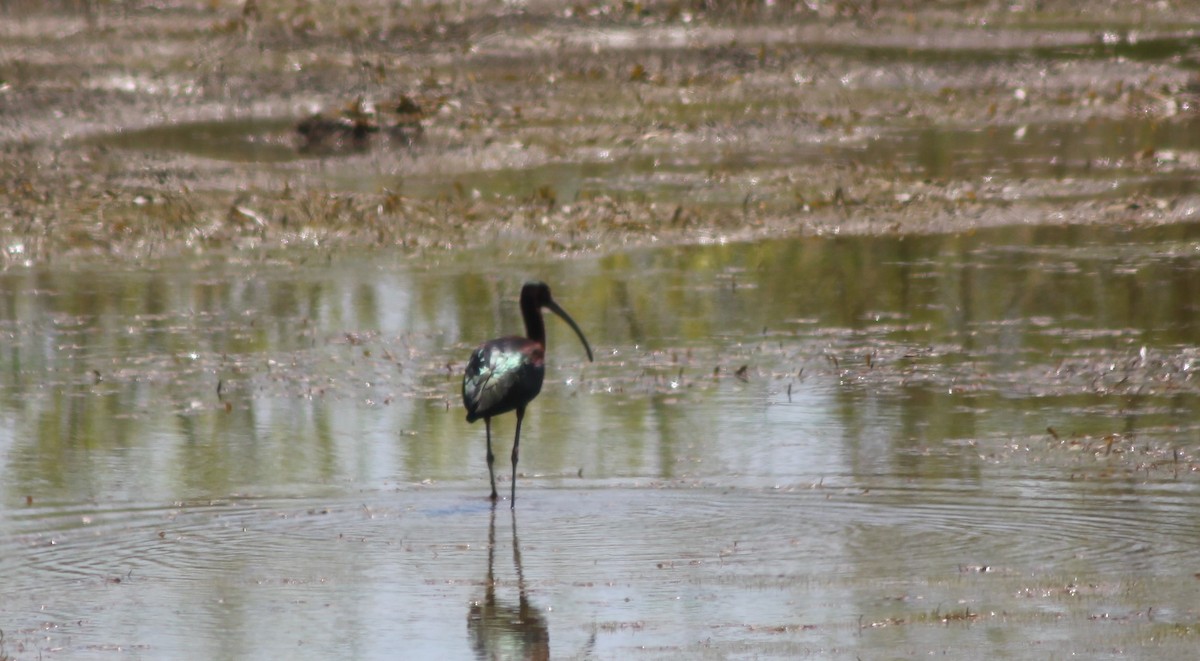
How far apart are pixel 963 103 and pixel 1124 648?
17.3m

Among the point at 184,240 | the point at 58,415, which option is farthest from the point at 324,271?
the point at 58,415

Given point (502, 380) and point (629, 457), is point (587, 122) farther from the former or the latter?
point (502, 380)

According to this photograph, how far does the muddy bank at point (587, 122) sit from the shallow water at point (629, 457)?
1.32m

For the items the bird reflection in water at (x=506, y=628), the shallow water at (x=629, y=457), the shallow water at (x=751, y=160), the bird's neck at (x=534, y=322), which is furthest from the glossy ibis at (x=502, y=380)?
the shallow water at (x=751, y=160)

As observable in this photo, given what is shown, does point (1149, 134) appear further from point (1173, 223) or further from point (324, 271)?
point (324, 271)

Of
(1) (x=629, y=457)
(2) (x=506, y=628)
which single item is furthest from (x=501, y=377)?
(2) (x=506, y=628)

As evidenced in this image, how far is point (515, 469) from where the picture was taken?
911 cm

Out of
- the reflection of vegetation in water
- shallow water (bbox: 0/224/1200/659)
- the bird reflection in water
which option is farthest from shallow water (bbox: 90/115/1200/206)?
the bird reflection in water

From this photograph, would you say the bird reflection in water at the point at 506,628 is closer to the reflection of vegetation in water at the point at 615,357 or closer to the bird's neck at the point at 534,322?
the reflection of vegetation in water at the point at 615,357

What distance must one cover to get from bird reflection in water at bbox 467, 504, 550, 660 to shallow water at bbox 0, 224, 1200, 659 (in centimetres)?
2

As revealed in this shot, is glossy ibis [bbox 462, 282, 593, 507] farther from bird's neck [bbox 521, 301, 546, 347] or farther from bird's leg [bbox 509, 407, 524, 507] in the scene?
bird's neck [bbox 521, 301, 546, 347]

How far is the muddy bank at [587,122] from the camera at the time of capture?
54.0 ft

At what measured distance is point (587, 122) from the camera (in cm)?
2219

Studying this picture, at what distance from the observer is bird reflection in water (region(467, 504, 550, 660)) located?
21.0 ft
